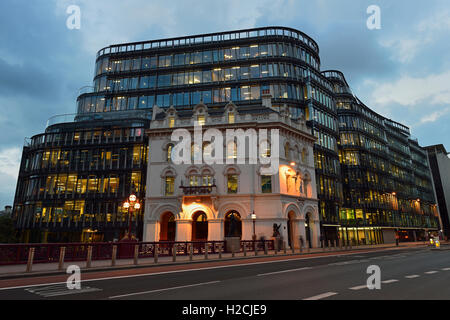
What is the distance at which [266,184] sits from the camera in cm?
3534

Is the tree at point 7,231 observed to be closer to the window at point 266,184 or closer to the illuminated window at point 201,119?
the illuminated window at point 201,119

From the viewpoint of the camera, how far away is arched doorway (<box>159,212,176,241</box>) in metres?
37.4

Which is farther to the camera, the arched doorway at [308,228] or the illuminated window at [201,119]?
the arched doorway at [308,228]

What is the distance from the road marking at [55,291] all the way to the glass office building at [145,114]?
106ft

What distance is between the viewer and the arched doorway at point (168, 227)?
37375 mm

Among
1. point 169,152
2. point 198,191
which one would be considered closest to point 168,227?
point 198,191

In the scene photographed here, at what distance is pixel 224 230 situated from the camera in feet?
115

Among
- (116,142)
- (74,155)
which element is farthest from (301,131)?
(74,155)

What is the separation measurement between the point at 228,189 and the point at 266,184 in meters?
4.66

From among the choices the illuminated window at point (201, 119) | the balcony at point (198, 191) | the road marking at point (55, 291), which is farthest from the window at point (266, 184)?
the road marking at point (55, 291)

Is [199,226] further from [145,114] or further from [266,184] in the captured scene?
[145,114]

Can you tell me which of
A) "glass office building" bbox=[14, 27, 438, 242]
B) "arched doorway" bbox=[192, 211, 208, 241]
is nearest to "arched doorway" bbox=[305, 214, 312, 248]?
"glass office building" bbox=[14, 27, 438, 242]
